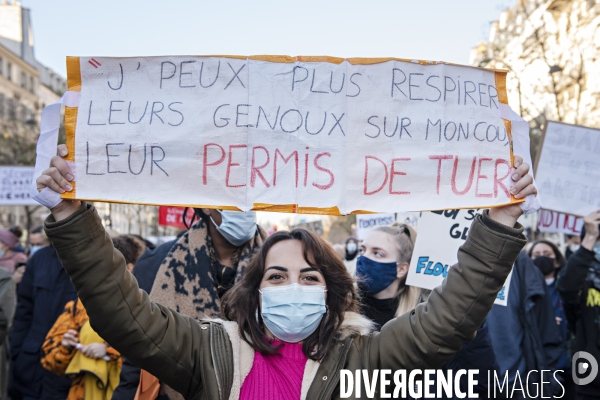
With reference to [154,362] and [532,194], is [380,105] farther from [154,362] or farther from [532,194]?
[154,362]

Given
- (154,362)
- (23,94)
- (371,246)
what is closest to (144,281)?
(371,246)

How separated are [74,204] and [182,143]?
503 mm

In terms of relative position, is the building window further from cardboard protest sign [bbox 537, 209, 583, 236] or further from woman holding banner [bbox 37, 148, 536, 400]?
woman holding banner [bbox 37, 148, 536, 400]

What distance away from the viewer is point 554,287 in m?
6.51

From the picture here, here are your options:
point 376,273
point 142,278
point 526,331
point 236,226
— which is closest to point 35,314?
point 142,278

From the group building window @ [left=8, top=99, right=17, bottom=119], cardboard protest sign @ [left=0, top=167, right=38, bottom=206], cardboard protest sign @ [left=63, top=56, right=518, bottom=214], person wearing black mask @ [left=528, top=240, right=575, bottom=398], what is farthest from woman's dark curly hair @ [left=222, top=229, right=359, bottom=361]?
building window @ [left=8, top=99, right=17, bottom=119]

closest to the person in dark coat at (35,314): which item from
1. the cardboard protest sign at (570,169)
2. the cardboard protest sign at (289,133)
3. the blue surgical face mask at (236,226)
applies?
the blue surgical face mask at (236,226)

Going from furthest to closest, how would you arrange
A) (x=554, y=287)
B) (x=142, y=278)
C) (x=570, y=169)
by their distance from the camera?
(x=554, y=287) < (x=570, y=169) < (x=142, y=278)

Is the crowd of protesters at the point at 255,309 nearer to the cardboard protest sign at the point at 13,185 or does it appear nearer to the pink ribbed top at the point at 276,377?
the pink ribbed top at the point at 276,377

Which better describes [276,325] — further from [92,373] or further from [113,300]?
[92,373]

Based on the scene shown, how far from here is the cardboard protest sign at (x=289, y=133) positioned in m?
2.77

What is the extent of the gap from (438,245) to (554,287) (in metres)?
2.52

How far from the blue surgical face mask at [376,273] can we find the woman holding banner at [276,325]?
1653mm

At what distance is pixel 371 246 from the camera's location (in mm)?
4664
